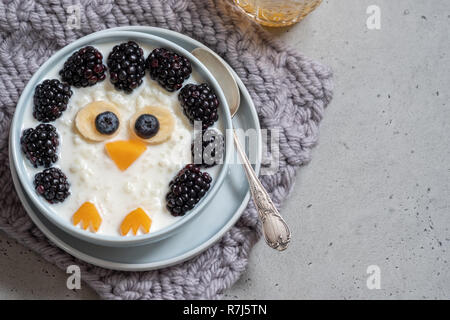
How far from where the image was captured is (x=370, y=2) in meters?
1.61

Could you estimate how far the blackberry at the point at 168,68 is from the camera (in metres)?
1.31

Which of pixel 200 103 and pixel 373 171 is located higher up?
pixel 200 103

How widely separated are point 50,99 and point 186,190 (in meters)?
0.35

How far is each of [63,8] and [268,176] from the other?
634 mm

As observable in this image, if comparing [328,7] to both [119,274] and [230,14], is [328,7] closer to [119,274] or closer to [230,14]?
[230,14]

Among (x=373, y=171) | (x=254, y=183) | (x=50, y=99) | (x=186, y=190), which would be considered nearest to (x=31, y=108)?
(x=50, y=99)

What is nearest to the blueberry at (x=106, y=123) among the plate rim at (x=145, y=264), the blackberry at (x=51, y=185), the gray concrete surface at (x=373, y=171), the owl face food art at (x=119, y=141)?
the owl face food art at (x=119, y=141)

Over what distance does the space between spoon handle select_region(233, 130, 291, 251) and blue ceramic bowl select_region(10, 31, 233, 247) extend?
0.07 meters

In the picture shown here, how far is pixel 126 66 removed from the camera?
1303 millimetres

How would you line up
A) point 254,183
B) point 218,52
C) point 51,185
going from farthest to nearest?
1. point 218,52
2. point 254,183
3. point 51,185

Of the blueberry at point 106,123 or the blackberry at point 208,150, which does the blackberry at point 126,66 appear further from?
the blackberry at point 208,150

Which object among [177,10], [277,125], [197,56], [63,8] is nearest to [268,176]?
[277,125]

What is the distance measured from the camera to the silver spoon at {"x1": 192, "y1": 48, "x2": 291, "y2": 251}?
1.36 meters

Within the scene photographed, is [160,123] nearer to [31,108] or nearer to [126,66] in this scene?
[126,66]
